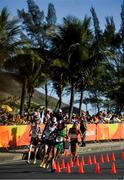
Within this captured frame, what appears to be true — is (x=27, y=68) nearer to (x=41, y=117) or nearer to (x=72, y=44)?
(x=72, y=44)

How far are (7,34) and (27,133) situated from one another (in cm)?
586

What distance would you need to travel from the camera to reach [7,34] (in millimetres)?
28969

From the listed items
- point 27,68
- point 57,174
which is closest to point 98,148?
point 27,68

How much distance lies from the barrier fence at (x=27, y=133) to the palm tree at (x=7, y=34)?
4950mm

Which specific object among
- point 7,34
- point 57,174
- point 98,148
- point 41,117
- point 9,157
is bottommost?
point 57,174

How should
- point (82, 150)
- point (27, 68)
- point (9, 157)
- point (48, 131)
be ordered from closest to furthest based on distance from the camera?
point (48, 131)
point (9, 157)
point (82, 150)
point (27, 68)

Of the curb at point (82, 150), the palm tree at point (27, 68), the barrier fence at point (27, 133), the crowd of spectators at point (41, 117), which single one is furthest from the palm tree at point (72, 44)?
the curb at point (82, 150)

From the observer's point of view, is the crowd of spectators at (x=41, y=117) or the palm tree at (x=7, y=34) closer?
the crowd of spectators at (x=41, y=117)

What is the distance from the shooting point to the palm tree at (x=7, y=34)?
2881 centimetres

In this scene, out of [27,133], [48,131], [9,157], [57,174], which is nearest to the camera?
[57,174]

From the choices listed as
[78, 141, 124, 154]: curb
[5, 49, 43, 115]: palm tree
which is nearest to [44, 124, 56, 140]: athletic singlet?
[78, 141, 124, 154]: curb

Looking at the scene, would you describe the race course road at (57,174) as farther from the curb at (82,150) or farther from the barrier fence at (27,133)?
the barrier fence at (27,133)

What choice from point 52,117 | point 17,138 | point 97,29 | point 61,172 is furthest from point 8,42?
point 97,29

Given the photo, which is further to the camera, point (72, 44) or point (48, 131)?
point (72, 44)
